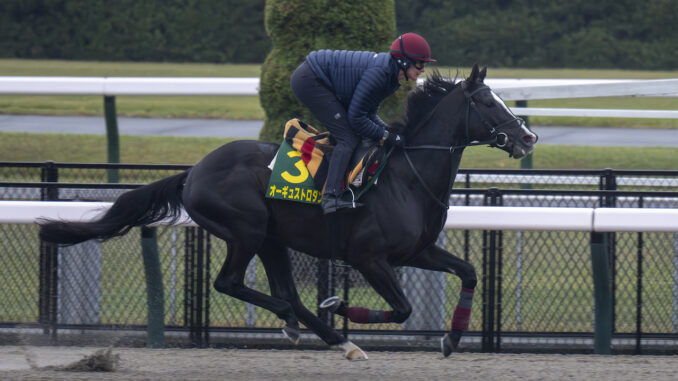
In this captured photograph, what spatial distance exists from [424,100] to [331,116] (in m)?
0.55

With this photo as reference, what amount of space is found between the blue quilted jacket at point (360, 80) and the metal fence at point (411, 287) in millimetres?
979

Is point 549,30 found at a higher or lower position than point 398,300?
higher

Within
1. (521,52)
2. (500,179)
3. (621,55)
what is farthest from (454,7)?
(500,179)

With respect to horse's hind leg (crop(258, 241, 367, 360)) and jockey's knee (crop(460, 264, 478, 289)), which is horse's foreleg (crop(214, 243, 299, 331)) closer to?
horse's hind leg (crop(258, 241, 367, 360))

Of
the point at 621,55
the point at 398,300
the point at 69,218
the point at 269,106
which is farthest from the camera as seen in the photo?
the point at 621,55

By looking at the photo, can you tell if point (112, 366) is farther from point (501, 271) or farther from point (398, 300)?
point (501, 271)

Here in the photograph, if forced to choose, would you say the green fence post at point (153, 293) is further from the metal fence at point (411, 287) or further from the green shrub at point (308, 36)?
the green shrub at point (308, 36)

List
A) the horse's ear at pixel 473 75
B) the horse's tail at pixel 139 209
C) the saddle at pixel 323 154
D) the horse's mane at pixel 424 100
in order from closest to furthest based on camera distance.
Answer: the saddle at pixel 323 154
the horse's ear at pixel 473 75
the horse's mane at pixel 424 100
the horse's tail at pixel 139 209

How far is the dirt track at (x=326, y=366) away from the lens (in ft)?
15.8

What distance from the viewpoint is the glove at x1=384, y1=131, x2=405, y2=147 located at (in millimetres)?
5008

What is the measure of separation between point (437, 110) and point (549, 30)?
14.7 metres

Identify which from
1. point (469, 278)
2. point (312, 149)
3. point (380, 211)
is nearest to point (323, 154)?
point (312, 149)

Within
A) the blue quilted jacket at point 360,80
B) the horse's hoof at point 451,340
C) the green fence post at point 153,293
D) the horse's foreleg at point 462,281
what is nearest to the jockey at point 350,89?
the blue quilted jacket at point 360,80

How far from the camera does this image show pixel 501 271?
5625 millimetres
